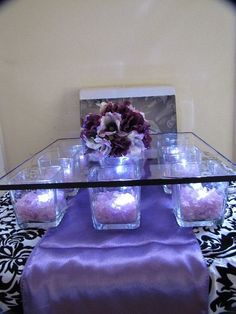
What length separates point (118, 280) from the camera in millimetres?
590

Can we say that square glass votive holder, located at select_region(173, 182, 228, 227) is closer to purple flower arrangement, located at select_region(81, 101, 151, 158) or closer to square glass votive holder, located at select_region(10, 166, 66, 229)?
purple flower arrangement, located at select_region(81, 101, 151, 158)

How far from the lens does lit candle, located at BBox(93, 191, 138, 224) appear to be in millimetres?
706

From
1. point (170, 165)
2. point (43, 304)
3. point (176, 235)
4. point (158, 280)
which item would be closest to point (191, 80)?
point (170, 165)

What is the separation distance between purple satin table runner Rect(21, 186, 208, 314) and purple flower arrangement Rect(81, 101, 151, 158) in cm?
29

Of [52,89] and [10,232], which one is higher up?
[52,89]

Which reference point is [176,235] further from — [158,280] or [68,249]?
[68,249]

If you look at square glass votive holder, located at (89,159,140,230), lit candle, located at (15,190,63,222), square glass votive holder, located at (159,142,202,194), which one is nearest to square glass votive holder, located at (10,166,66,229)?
lit candle, located at (15,190,63,222)

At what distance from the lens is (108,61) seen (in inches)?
51.9

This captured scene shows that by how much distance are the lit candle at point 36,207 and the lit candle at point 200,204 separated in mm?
359

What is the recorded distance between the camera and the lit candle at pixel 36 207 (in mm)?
743

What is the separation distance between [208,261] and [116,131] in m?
0.42

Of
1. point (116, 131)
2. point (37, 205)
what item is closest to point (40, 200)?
point (37, 205)

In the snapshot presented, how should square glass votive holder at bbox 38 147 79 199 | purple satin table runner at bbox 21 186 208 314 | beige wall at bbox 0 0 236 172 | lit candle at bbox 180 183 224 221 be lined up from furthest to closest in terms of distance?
beige wall at bbox 0 0 236 172, square glass votive holder at bbox 38 147 79 199, lit candle at bbox 180 183 224 221, purple satin table runner at bbox 21 186 208 314

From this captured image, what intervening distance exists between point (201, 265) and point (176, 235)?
0.10 metres
